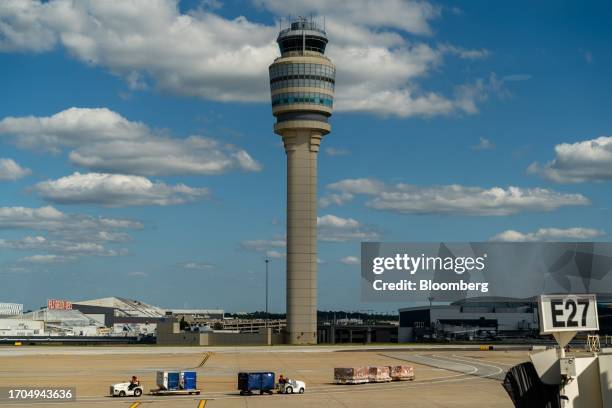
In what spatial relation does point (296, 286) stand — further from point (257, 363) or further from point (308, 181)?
point (257, 363)

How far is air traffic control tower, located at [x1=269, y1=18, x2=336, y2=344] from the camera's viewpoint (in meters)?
178

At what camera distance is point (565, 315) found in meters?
16.7

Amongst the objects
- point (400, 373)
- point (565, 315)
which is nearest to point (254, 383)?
point (400, 373)

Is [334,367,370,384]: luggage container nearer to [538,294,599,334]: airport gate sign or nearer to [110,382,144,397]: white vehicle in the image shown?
[110,382,144,397]: white vehicle

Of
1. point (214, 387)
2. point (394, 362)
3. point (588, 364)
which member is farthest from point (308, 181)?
point (588, 364)

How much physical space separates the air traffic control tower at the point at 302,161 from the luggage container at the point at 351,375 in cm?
10697

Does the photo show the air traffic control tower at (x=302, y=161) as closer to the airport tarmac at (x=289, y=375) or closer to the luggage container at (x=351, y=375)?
the airport tarmac at (x=289, y=375)

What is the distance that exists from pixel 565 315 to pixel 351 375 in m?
54.2

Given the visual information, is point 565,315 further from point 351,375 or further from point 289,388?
point 351,375

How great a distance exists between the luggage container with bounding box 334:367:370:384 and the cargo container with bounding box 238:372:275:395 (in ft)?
36.4

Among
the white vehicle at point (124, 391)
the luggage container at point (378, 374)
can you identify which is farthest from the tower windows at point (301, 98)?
the white vehicle at point (124, 391)

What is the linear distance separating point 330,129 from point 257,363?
85.2 meters

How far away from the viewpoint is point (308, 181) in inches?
7082

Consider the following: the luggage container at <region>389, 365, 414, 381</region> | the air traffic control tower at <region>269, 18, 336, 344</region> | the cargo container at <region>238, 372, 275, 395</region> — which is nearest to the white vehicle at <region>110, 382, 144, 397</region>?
the cargo container at <region>238, 372, 275, 395</region>
